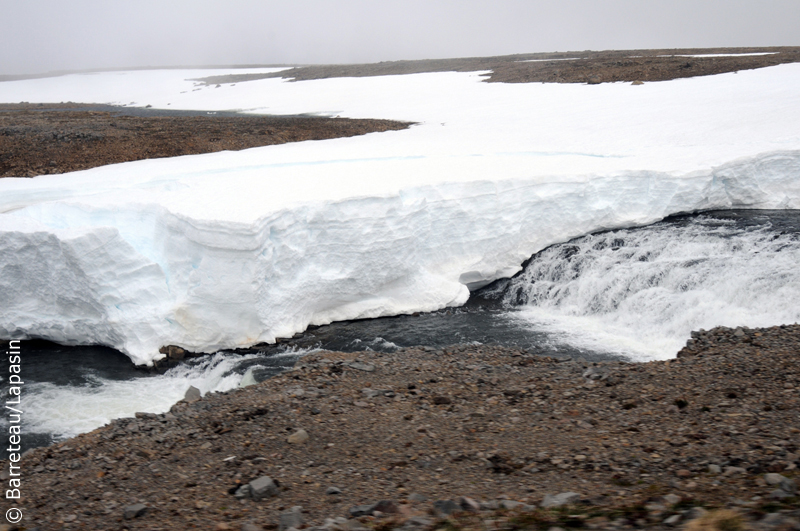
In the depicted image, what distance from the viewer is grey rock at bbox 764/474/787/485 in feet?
11.8

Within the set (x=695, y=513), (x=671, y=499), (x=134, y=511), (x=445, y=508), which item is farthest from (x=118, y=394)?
(x=695, y=513)

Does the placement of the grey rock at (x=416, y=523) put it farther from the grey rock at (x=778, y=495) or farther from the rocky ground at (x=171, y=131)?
the rocky ground at (x=171, y=131)

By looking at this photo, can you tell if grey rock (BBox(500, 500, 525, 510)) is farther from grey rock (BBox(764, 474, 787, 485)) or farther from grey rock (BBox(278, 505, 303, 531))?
grey rock (BBox(764, 474, 787, 485))

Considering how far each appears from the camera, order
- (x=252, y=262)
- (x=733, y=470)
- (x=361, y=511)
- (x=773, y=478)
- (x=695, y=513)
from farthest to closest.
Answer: (x=252, y=262) → (x=733, y=470) → (x=361, y=511) → (x=773, y=478) → (x=695, y=513)

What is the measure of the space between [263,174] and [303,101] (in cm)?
2353

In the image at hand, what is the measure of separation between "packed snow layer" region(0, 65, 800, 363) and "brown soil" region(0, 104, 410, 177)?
2.43 metres

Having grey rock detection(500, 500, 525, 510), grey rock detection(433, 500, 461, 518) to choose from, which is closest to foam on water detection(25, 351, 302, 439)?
grey rock detection(433, 500, 461, 518)

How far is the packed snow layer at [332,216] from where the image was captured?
9.50 m

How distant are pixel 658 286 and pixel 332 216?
237 inches

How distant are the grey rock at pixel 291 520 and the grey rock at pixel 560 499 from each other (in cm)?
160

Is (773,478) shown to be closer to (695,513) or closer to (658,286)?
(695,513)

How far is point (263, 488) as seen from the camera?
4.41m

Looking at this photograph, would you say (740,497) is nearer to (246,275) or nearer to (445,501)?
(445,501)

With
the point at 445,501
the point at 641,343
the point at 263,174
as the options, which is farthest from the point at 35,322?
the point at 641,343
